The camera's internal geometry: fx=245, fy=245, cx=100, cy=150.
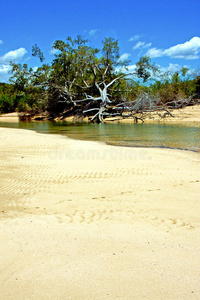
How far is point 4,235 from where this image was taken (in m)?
3.21

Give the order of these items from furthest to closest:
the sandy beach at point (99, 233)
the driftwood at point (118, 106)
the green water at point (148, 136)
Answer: the driftwood at point (118, 106), the green water at point (148, 136), the sandy beach at point (99, 233)

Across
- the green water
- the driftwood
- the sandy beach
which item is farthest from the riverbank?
the sandy beach

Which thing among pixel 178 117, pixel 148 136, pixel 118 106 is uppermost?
pixel 118 106

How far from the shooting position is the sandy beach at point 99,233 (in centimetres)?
236

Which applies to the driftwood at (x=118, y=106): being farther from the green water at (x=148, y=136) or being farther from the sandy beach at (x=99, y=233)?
the sandy beach at (x=99, y=233)

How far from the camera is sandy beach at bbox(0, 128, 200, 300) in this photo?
7.75 feet

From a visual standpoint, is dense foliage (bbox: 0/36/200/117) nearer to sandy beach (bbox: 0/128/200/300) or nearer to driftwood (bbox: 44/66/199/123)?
driftwood (bbox: 44/66/199/123)

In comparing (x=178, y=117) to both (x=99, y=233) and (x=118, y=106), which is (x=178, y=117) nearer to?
(x=118, y=106)

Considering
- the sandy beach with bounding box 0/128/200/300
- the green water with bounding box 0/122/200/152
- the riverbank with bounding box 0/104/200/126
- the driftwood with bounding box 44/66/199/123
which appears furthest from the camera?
the driftwood with bounding box 44/66/199/123

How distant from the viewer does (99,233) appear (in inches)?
131

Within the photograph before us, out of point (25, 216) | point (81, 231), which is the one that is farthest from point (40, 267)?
point (25, 216)

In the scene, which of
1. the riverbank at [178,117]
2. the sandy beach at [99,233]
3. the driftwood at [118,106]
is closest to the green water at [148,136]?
the sandy beach at [99,233]

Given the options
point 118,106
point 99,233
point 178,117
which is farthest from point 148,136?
point 118,106

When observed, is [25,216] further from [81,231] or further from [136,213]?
[136,213]
